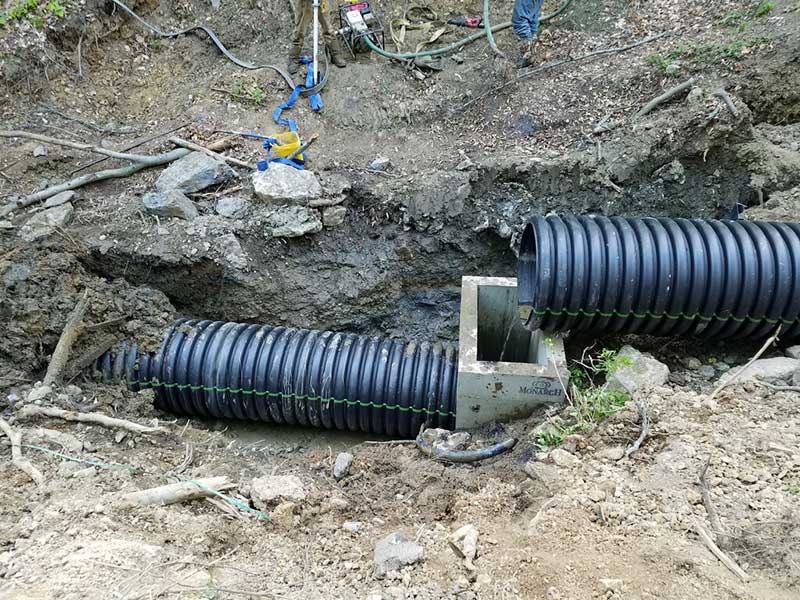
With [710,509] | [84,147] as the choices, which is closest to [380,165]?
[84,147]

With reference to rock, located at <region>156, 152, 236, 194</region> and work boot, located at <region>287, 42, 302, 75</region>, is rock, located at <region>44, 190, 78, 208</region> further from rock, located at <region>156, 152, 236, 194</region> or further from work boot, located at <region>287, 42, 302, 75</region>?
work boot, located at <region>287, 42, 302, 75</region>

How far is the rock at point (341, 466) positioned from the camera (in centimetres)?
463

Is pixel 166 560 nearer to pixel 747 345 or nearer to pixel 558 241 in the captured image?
pixel 558 241

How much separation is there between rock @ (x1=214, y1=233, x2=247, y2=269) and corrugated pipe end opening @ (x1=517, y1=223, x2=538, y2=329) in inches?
107

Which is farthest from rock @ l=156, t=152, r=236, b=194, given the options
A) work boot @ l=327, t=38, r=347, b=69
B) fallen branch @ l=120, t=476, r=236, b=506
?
fallen branch @ l=120, t=476, r=236, b=506

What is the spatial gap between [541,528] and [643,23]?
272 inches

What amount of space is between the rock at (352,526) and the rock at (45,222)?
4.11m

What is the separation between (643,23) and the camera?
7.77 meters

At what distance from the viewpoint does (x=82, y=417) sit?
183 inches

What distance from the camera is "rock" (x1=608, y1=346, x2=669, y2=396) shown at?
4.34 metres

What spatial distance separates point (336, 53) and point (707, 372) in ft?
19.0

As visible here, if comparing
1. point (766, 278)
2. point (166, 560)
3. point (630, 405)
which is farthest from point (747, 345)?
point (166, 560)

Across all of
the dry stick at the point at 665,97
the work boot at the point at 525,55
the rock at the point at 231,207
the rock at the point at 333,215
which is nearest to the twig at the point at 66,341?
the rock at the point at 231,207

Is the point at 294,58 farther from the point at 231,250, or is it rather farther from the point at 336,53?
the point at 231,250
